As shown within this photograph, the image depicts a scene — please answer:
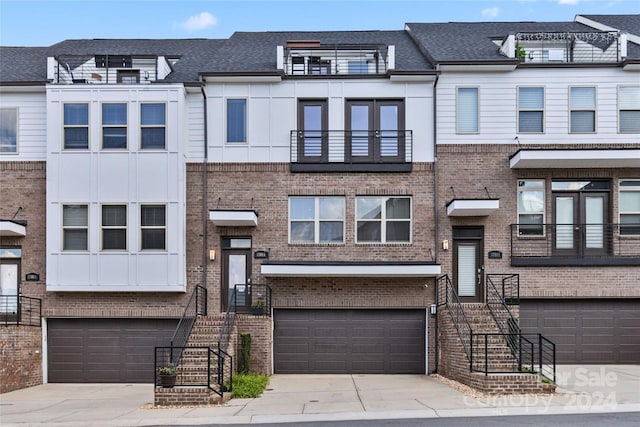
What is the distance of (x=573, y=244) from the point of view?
18141 millimetres

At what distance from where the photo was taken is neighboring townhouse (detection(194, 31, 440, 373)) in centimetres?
1817

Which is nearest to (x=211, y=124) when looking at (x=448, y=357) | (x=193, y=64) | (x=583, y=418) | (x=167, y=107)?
(x=167, y=107)

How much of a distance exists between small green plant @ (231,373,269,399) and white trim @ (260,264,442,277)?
2.86 meters

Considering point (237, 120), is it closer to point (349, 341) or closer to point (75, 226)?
point (75, 226)

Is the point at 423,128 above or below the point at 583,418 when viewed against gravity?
above

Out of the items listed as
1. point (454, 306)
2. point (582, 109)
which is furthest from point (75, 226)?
point (582, 109)

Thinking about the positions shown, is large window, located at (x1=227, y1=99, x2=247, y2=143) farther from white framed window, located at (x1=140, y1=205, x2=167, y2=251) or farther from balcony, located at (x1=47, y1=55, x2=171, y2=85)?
white framed window, located at (x1=140, y1=205, x2=167, y2=251)

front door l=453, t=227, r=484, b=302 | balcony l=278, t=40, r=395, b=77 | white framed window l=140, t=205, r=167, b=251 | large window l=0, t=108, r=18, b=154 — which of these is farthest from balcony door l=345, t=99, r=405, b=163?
large window l=0, t=108, r=18, b=154

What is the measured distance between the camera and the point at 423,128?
18328 millimetres

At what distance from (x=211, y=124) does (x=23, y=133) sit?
5447 millimetres

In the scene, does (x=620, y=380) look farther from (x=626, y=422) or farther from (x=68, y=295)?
(x=68, y=295)

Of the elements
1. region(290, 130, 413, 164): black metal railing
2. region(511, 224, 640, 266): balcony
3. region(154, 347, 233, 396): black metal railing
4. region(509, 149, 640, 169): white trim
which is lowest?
region(154, 347, 233, 396): black metal railing

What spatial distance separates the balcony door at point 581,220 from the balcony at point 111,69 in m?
12.3

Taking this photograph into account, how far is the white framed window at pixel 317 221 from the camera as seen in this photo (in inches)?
725
